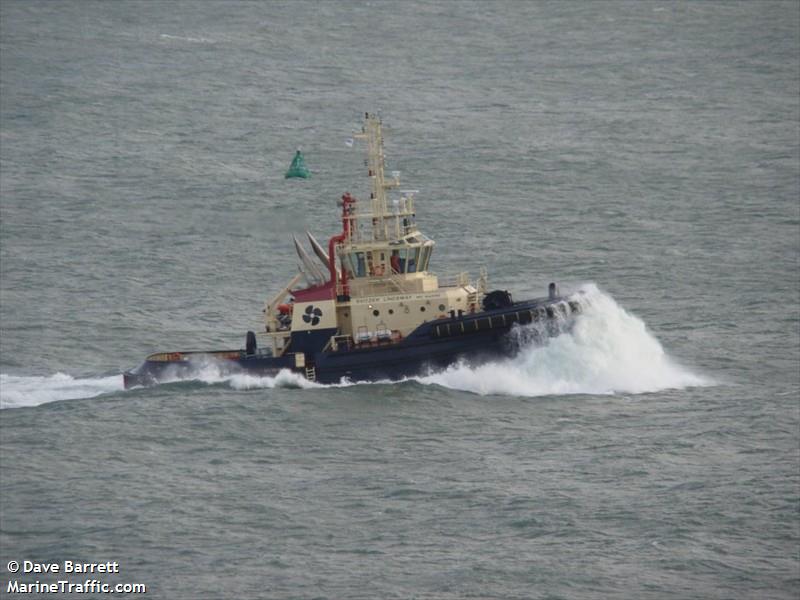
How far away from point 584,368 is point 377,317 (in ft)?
20.8

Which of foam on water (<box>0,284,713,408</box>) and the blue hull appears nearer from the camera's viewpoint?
the blue hull

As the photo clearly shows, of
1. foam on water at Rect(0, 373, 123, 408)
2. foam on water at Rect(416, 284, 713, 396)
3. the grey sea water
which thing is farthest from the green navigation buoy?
foam on water at Rect(416, 284, 713, 396)

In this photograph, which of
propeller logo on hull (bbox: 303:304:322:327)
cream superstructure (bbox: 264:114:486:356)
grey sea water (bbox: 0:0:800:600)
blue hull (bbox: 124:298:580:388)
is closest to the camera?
grey sea water (bbox: 0:0:800:600)

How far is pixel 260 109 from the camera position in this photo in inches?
3548

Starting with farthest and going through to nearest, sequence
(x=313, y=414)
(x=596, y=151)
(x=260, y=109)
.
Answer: (x=260, y=109) < (x=596, y=151) < (x=313, y=414)

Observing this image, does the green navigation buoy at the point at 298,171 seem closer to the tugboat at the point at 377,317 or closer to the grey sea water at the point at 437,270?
the grey sea water at the point at 437,270

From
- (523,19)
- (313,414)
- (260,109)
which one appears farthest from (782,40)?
(313,414)

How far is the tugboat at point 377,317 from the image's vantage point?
5197cm

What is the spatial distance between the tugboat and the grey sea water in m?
0.66

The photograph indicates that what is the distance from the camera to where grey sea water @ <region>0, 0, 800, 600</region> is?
41188mm

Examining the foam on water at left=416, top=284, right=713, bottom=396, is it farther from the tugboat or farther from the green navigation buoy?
the green navigation buoy

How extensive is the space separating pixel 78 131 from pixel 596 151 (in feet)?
81.5

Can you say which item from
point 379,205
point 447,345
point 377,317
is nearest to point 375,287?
point 377,317

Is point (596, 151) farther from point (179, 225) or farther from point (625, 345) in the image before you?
point (625, 345)
